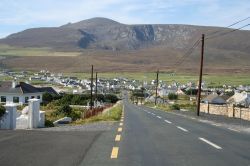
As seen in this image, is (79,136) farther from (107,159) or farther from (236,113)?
(236,113)

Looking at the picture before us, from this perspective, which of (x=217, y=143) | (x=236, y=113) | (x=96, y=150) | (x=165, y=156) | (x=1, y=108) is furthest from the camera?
(x=236, y=113)

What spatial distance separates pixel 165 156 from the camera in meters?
12.2

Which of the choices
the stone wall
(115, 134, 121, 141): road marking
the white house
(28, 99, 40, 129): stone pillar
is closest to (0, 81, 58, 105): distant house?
the white house

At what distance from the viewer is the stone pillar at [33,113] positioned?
2523 centimetres

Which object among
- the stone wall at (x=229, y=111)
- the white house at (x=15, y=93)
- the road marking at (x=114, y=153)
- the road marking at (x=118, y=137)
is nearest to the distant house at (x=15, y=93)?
the white house at (x=15, y=93)

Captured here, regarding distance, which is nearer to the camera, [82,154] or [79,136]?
[82,154]

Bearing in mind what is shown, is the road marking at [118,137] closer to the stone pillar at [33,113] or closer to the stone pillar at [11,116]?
the stone pillar at [11,116]

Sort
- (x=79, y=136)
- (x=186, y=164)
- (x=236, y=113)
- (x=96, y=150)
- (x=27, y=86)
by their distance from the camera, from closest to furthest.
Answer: (x=186, y=164)
(x=96, y=150)
(x=79, y=136)
(x=236, y=113)
(x=27, y=86)

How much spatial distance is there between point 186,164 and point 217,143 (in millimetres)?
4732

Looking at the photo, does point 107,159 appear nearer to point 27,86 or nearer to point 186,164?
point 186,164

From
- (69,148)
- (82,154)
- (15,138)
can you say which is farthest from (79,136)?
(82,154)

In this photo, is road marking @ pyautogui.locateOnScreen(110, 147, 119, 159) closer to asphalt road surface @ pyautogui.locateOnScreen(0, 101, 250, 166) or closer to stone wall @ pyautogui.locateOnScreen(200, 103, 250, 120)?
asphalt road surface @ pyautogui.locateOnScreen(0, 101, 250, 166)

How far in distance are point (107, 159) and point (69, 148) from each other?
2222 millimetres

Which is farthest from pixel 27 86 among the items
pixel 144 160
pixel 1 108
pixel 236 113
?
pixel 144 160
